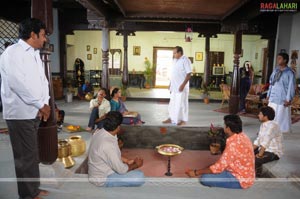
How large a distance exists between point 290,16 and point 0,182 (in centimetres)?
989

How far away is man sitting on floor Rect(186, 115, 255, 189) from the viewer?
2.72 metres

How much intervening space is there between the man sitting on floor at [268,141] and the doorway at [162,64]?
1087 cm

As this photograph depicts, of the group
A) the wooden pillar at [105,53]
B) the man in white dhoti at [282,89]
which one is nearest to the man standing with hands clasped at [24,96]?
the man in white dhoti at [282,89]

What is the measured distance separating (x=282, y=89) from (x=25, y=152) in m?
4.09

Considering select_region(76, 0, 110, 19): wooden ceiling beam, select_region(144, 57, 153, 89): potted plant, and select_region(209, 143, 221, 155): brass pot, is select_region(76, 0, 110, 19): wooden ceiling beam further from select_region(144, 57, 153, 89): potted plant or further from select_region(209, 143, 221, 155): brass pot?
select_region(144, 57, 153, 89): potted plant

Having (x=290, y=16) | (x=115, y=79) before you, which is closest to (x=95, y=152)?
(x=290, y=16)

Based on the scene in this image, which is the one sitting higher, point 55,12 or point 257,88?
point 55,12

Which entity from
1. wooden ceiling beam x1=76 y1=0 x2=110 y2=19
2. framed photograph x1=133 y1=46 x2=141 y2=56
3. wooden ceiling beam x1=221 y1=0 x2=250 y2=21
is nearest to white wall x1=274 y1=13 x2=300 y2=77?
wooden ceiling beam x1=221 y1=0 x2=250 y2=21

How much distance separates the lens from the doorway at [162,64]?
1422cm

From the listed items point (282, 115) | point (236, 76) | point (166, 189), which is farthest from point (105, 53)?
point (166, 189)

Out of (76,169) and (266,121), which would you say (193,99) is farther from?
(76,169)

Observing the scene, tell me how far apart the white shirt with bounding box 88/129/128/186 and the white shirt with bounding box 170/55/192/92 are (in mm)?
2621

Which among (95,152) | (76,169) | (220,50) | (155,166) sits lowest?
(155,166)

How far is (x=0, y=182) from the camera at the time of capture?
259 centimetres
